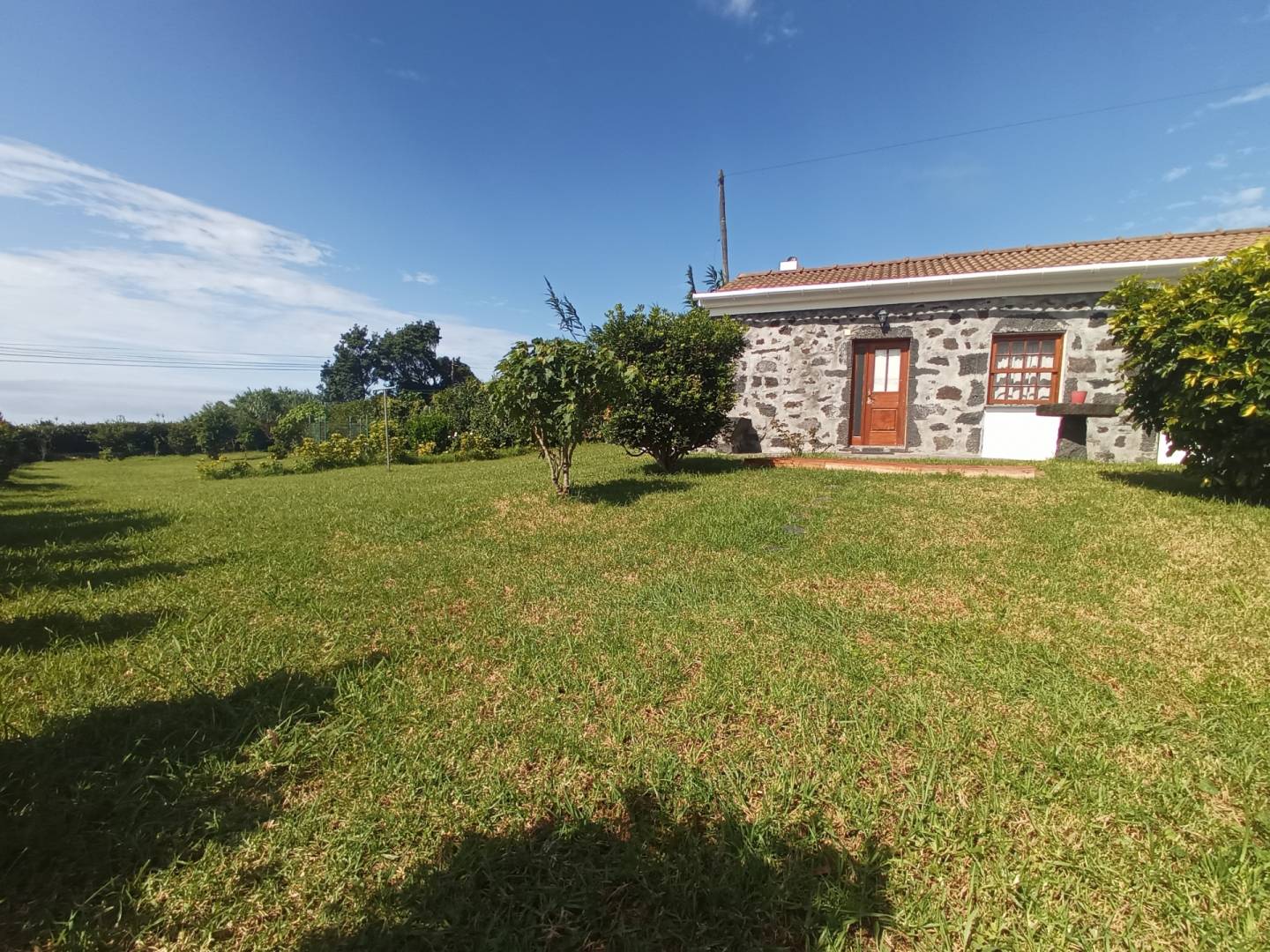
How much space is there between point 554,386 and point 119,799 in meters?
4.37

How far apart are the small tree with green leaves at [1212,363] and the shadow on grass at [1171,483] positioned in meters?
0.11

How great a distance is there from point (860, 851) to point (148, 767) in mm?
2557

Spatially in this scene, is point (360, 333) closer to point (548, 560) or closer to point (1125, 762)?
point (548, 560)

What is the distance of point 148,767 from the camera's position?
1.97m

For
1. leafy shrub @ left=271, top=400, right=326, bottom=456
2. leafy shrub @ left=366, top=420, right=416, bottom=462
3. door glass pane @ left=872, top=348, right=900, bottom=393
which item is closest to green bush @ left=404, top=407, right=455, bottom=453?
leafy shrub @ left=366, top=420, right=416, bottom=462

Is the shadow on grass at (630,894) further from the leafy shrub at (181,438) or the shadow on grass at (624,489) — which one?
the leafy shrub at (181,438)

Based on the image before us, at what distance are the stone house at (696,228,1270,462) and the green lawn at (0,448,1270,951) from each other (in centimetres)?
522

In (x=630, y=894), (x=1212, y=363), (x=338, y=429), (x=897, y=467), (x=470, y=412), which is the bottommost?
(x=630, y=894)

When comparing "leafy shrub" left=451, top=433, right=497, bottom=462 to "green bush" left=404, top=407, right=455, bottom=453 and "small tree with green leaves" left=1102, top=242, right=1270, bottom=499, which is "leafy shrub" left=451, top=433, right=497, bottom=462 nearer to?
"green bush" left=404, top=407, right=455, bottom=453

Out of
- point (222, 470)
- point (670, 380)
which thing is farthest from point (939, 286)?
point (222, 470)

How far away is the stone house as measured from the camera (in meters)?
8.33

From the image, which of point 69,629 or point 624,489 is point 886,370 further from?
point 69,629

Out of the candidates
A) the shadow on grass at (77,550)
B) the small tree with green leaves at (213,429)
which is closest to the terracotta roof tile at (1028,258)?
the shadow on grass at (77,550)

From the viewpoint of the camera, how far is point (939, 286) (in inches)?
348
